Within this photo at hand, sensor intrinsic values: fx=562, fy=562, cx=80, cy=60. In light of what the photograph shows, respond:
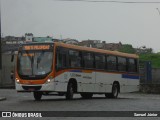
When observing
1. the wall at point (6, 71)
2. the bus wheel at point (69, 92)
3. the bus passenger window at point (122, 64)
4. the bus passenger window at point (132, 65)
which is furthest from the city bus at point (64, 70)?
the wall at point (6, 71)

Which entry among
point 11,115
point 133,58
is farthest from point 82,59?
point 11,115

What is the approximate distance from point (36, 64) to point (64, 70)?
1.55 meters

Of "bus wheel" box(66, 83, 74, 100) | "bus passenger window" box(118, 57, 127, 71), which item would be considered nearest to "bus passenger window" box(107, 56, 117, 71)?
"bus passenger window" box(118, 57, 127, 71)

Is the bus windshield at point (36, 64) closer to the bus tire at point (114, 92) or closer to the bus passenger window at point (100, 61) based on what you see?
the bus passenger window at point (100, 61)

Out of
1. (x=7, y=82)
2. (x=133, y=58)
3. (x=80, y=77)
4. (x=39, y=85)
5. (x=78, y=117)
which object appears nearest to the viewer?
(x=78, y=117)

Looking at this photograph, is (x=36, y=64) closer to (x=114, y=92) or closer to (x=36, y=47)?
(x=36, y=47)

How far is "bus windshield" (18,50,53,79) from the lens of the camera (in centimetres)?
2802

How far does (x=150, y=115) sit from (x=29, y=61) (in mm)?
12800

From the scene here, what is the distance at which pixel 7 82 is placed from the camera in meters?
64.8

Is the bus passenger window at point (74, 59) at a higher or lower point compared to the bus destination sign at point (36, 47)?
lower

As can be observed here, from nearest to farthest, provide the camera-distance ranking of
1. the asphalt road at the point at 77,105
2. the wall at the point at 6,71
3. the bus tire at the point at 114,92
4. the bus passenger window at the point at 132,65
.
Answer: the asphalt road at the point at 77,105, the bus tire at the point at 114,92, the bus passenger window at the point at 132,65, the wall at the point at 6,71

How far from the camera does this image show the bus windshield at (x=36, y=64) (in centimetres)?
2802

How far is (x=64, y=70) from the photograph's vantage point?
2877 cm

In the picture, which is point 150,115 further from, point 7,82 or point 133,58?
point 7,82
